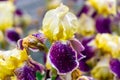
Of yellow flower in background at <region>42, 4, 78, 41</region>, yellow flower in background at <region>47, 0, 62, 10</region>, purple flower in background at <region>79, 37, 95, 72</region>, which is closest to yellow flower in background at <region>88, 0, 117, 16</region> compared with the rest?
purple flower in background at <region>79, 37, 95, 72</region>

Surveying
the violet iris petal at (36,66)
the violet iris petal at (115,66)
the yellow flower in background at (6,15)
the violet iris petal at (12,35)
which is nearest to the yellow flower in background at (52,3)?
the yellow flower in background at (6,15)

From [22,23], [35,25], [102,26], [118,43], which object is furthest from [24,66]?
[35,25]

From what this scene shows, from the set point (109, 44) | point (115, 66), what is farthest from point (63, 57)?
point (109, 44)

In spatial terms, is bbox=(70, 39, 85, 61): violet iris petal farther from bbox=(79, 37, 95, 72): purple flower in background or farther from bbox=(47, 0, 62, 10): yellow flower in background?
bbox=(47, 0, 62, 10): yellow flower in background

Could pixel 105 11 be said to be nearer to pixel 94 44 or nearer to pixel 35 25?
pixel 94 44

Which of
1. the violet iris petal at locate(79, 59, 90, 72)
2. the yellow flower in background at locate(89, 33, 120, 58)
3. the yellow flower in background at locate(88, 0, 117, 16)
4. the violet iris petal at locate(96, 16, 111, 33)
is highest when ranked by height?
the yellow flower in background at locate(88, 0, 117, 16)

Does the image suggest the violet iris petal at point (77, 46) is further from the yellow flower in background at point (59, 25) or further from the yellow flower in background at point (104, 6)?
the yellow flower in background at point (104, 6)
